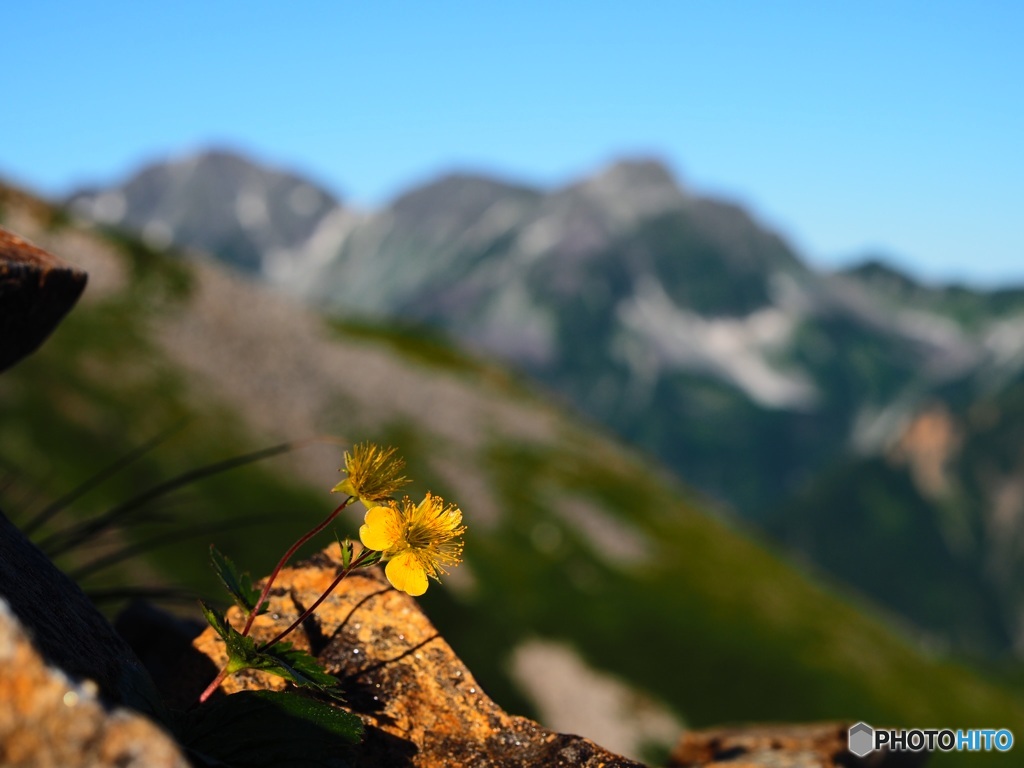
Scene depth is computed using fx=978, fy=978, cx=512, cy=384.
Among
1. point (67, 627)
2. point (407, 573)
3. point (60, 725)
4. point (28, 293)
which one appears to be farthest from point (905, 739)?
point (60, 725)

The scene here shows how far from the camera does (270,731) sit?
402cm

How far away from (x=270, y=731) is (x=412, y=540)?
0.97 m

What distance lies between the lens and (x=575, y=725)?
50.1m

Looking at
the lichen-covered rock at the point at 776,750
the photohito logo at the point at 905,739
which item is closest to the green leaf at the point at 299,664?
the lichen-covered rock at the point at 776,750

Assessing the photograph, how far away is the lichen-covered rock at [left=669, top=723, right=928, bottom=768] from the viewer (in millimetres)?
7195

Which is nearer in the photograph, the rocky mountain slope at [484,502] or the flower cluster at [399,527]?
the flower cluster at [399,527]

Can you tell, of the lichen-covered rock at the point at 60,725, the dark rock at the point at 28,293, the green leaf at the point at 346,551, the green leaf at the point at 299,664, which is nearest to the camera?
the lichen-covered rock at the point at 60,725

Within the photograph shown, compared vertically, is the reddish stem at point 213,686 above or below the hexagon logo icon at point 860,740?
below

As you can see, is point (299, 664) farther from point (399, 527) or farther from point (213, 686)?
point (399, 527)

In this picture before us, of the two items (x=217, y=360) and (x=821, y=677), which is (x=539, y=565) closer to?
(x=821, y=677)

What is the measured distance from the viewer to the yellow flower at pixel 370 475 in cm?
407

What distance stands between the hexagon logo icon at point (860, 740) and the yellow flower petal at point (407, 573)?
557cm

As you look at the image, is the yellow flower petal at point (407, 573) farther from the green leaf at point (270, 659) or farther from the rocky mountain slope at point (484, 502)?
the rocky mountain slope at point (484, 502)

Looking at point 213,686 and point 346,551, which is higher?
point 346,551
